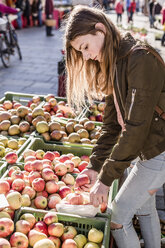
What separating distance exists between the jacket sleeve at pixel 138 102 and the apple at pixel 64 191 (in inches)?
31.9

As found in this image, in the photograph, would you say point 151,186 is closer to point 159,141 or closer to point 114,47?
point 159,141

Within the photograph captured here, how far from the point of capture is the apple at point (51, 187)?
2523 mm

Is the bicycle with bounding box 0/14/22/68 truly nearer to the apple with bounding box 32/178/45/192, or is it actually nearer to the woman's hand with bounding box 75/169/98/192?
the apple with bounding box 32/178/45/192

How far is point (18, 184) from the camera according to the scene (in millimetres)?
2424

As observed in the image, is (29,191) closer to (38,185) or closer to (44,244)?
(38,185)

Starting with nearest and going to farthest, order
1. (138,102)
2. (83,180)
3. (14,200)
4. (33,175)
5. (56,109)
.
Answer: (138,102), (14,200), (83,180), (33,175), (56,109)

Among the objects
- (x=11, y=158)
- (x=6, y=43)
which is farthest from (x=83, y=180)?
(x=6, y=43)

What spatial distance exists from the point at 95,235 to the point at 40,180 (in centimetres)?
70

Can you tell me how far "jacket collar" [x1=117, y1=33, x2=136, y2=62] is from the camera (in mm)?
1696

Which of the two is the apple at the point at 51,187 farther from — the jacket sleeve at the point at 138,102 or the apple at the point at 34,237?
the jacket sleeve at the point at 138,102

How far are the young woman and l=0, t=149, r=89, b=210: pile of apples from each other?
0.45 meters

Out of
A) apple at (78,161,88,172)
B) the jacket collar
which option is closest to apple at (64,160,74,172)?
apple at (78,161,88,172)

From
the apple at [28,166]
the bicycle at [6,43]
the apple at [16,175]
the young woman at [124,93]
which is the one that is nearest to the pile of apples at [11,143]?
the apple at [28,166]

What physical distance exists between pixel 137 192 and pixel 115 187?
0.56 meters
